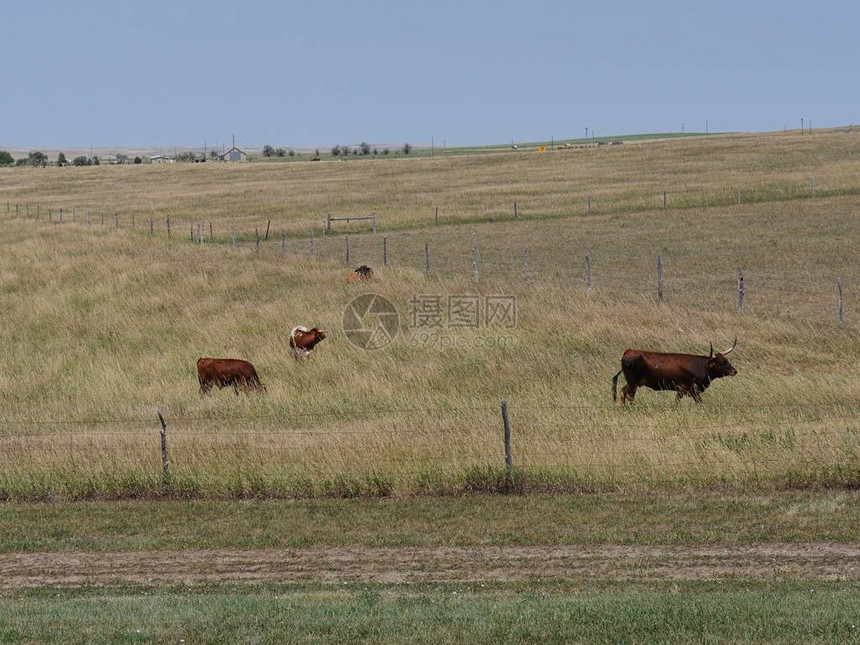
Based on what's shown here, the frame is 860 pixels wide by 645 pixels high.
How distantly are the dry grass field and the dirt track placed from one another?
8.49 ft

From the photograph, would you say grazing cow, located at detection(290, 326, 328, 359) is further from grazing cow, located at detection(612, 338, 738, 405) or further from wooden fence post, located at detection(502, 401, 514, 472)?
wooden fence post, located at detection(502, 401, 514, 472)

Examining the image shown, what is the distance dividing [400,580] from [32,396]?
13276 mm

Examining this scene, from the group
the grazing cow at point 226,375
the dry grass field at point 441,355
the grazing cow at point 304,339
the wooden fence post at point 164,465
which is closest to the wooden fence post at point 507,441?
the dry grass field at point 441,355

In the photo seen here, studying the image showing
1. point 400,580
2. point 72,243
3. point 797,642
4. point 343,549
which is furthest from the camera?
point 72,243

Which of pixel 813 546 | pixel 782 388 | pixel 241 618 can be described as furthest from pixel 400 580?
pixel 782 388

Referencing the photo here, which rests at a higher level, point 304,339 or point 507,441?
point 304,339

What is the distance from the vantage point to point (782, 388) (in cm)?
1875

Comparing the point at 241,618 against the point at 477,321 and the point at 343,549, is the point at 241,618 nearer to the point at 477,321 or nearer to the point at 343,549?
the point at 343,549

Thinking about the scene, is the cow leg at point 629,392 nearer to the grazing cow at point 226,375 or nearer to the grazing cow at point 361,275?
the grazing cow at point 226,375

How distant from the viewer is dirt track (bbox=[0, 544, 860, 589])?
10.9 meters

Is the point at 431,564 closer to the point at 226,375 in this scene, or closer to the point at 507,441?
the point at 507,441

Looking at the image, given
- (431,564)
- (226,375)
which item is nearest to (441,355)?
(226,375)

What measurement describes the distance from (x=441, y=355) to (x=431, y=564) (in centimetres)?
1131

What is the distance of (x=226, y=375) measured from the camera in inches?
819
